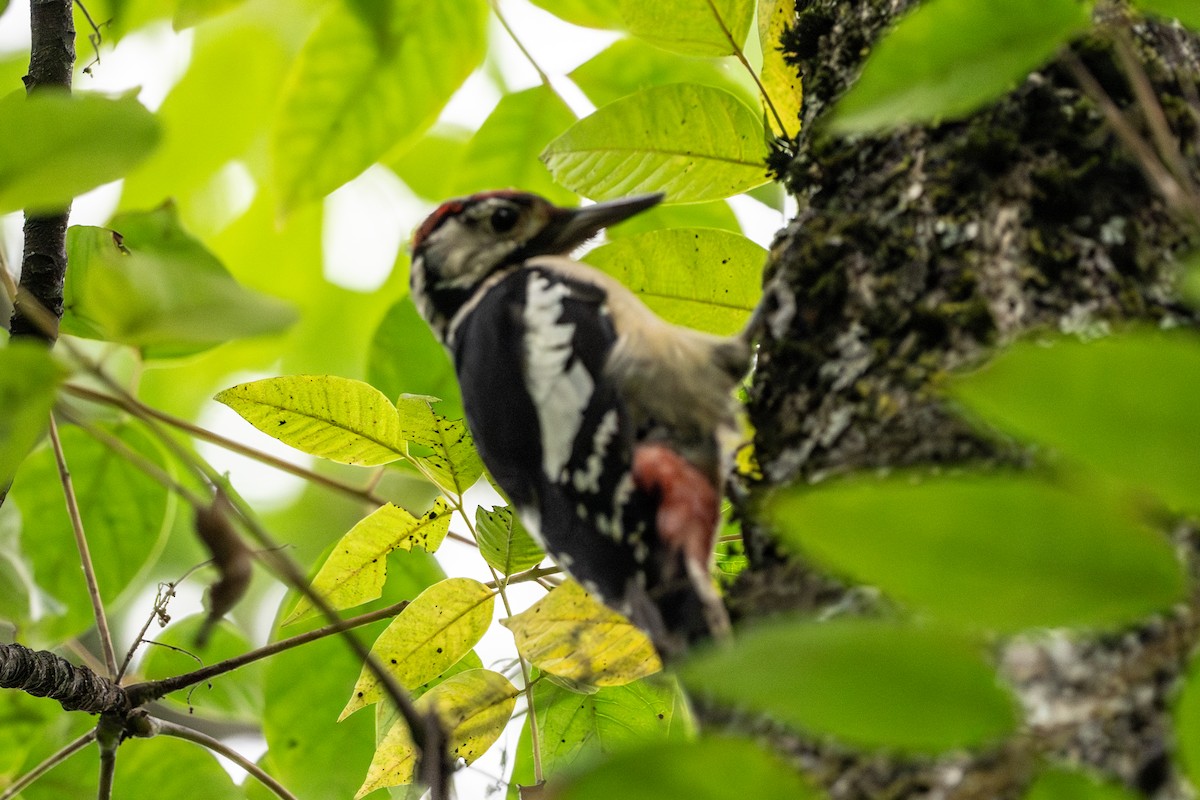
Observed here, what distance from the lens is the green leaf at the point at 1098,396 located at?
0.69m

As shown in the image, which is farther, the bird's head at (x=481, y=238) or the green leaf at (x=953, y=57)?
the bird's head at (x=481, y=238)

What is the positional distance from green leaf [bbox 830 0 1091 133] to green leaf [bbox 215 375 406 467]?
1.48 metres

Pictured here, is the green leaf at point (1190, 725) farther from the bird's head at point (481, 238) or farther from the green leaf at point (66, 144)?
the bird's head at point (481, 238)

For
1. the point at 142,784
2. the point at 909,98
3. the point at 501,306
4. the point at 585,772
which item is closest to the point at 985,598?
the point at 585,772

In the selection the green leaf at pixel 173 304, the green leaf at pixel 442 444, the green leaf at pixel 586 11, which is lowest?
the green leaf at pixel 442 444

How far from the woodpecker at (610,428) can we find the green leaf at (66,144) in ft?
3.37

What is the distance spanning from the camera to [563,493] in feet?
6.64

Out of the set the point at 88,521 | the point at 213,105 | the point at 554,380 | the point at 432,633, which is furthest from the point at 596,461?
the point at 213,105

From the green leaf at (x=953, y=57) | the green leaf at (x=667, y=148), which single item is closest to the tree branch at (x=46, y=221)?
the green leaf at (x=667, y=148)

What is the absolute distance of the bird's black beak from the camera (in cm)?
257

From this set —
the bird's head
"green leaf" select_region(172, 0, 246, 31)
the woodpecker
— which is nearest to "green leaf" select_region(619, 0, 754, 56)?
the woodpecker

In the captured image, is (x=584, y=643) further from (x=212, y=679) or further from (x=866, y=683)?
(x=866, y=683)

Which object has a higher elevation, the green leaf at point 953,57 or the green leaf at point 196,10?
the green leaf at point 196,10

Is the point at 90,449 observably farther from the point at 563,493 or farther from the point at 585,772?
the point at 585,772
